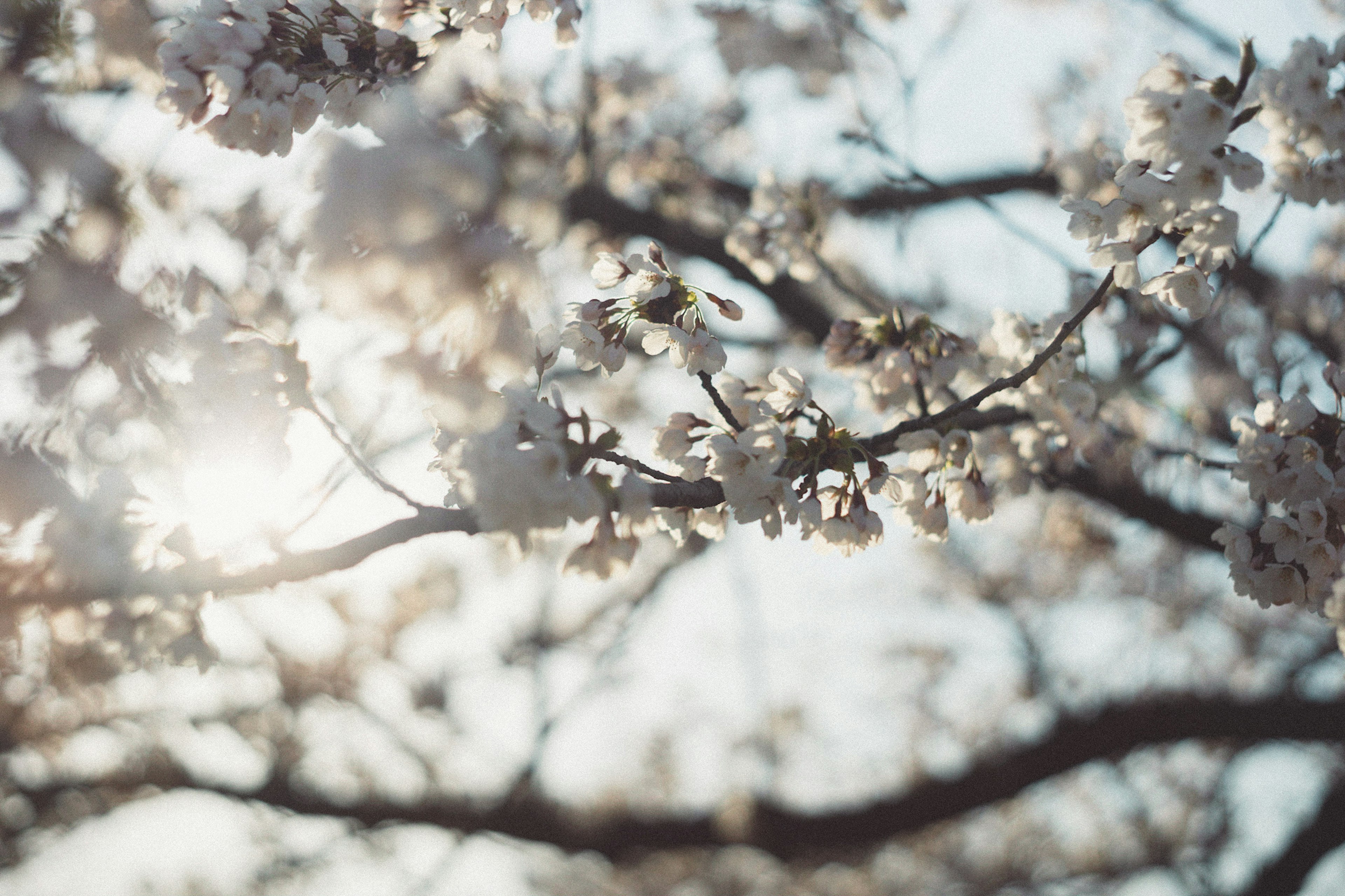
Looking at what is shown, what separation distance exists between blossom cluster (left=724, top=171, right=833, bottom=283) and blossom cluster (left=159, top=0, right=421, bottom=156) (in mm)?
1639

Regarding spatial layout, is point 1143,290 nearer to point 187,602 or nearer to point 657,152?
point 187,602

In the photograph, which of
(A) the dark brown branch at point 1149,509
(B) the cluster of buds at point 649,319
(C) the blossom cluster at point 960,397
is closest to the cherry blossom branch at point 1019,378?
(C) the blossom cluster at point 960,397

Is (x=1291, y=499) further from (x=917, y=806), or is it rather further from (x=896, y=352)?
(x=917, y=806)

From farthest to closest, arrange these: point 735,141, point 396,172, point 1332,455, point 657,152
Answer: point 735,141 < point 657,152 < point 1332,455 < point 396,172

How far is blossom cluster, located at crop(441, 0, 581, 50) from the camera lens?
1.65 meters

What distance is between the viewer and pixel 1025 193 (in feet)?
15.4

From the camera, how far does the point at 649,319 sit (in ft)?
5.29

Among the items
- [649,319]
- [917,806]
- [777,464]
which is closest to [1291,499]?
[777,464]

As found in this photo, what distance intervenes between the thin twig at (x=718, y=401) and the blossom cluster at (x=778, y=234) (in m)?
1.54

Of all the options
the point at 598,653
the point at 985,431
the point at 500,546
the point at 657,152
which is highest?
the point at 657,152

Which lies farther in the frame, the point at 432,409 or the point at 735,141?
the point at 735,141

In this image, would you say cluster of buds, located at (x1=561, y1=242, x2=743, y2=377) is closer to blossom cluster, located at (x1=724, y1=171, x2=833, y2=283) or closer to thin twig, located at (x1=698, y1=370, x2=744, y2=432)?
thin twig, located at (x1=698, y1=370, x2=744, y2=432)

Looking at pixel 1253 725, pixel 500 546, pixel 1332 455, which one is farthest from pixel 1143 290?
pixel 1253 725

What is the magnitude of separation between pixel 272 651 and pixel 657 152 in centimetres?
468
